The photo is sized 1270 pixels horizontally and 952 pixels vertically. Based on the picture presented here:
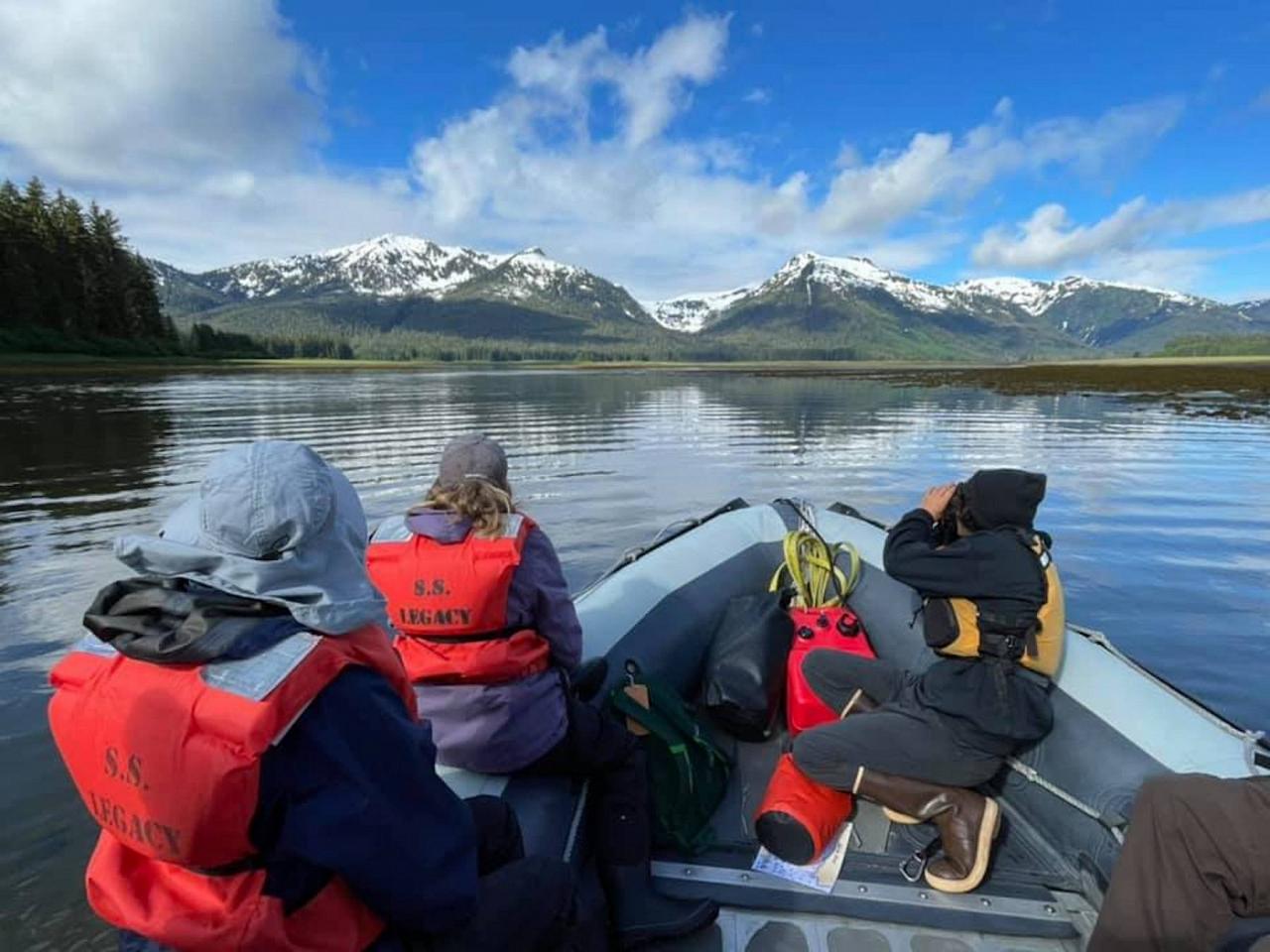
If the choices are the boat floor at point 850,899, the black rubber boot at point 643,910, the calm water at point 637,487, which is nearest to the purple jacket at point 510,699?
the boat floor at point 850,899

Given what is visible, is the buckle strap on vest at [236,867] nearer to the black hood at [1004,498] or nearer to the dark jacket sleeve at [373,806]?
the dark jacket sleeve at [373,806]

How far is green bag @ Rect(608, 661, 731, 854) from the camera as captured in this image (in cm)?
334

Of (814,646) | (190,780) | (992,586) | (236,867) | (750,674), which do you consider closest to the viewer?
(190,780)

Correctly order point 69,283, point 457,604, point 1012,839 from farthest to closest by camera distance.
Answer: point 69,283 → point 1012,839 → point 457,604

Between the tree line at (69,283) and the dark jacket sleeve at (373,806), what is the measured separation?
227 feet

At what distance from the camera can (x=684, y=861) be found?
3.20 metres

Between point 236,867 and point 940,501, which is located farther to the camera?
point 940,501

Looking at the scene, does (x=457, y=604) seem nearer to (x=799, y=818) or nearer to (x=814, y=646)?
(x=799, y=818)

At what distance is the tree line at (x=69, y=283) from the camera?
54969 millimetres

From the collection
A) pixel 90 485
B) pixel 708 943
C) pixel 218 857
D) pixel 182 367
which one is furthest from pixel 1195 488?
pixel 182 367

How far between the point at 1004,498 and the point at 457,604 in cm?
249

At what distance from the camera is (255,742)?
128cm

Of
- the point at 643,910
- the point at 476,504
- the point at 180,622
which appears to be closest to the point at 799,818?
the point at 643,910

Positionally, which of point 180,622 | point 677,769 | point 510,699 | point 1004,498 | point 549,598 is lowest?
point 677,769
